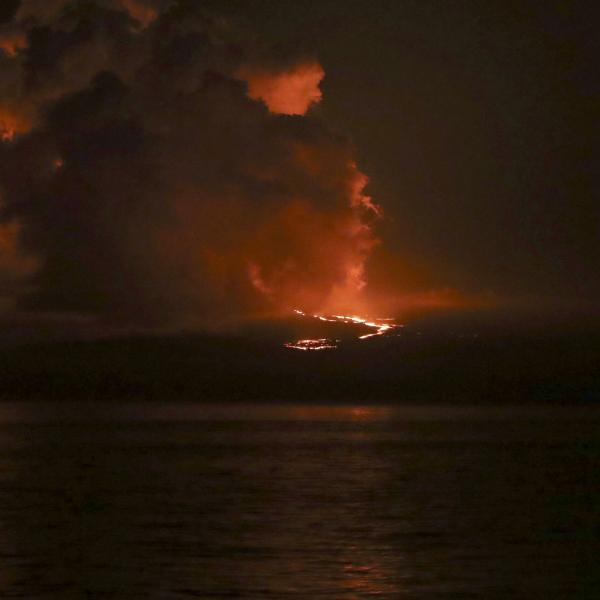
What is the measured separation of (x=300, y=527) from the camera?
27547 millimetres

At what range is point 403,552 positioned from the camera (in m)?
23.7

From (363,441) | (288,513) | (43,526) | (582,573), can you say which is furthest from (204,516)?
(363,441)

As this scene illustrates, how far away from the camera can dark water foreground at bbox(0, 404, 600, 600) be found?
20.0 meters

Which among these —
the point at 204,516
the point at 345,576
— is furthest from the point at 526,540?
the point at 204,516

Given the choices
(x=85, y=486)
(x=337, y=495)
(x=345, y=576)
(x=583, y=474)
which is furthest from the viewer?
(x=583, y=474)

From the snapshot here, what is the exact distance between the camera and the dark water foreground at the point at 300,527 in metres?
20.0

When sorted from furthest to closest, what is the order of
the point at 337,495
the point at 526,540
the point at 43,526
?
the point at 337,495
the point at 43,526
the point at 526,540

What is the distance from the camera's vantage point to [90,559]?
75.3 ft

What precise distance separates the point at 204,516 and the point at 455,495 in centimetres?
974

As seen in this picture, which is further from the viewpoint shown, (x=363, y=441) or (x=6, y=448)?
(x=363, y=441)

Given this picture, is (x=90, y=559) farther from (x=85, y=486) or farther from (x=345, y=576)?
(x=85, y=486)

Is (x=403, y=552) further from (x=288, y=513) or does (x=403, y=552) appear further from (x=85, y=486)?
(x=85, y=486)

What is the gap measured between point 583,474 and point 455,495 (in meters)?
10.5

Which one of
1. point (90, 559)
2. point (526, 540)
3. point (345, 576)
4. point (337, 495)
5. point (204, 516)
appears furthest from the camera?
point (337, 495)
